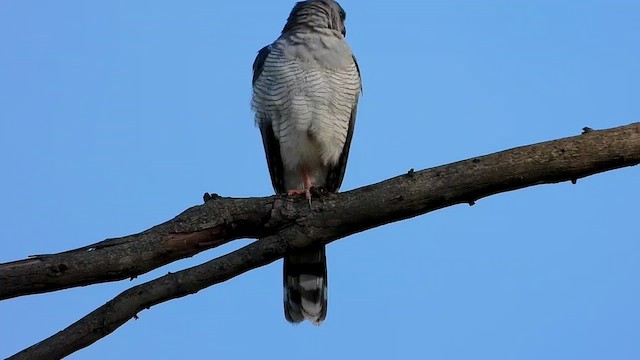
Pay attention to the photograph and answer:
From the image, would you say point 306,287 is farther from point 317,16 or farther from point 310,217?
point 317,16

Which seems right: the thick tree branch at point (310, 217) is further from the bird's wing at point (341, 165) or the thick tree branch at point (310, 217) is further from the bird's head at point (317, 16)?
the bird's head at point (317, 16)

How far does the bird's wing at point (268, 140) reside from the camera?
6363 mm

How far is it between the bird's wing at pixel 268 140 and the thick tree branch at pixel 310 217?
2.26 meters

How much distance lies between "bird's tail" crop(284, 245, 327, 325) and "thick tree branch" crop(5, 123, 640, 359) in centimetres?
148

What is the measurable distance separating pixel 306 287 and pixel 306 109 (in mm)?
1332

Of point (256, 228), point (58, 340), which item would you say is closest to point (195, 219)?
point (256, 228)

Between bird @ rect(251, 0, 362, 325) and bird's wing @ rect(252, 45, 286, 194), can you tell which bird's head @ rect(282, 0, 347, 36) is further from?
bird's wing @ rect(252, 45, 286, 194)

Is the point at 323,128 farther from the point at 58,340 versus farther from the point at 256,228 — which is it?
the point at 58,340

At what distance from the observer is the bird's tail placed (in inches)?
220

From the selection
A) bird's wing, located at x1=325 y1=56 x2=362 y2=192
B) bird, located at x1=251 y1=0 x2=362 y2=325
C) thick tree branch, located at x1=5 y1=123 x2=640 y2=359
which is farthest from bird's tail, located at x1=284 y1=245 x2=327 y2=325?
thick tree branch, located at x1=5 y1=123 x2=640 y2=359

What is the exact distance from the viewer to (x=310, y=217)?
4.08m

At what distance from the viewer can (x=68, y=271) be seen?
3832 mm

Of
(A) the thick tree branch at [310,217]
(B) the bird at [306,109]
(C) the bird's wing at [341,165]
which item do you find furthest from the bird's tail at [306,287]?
(A) the thick tree branch at [310,217]

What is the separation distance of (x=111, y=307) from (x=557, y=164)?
2126 mm
